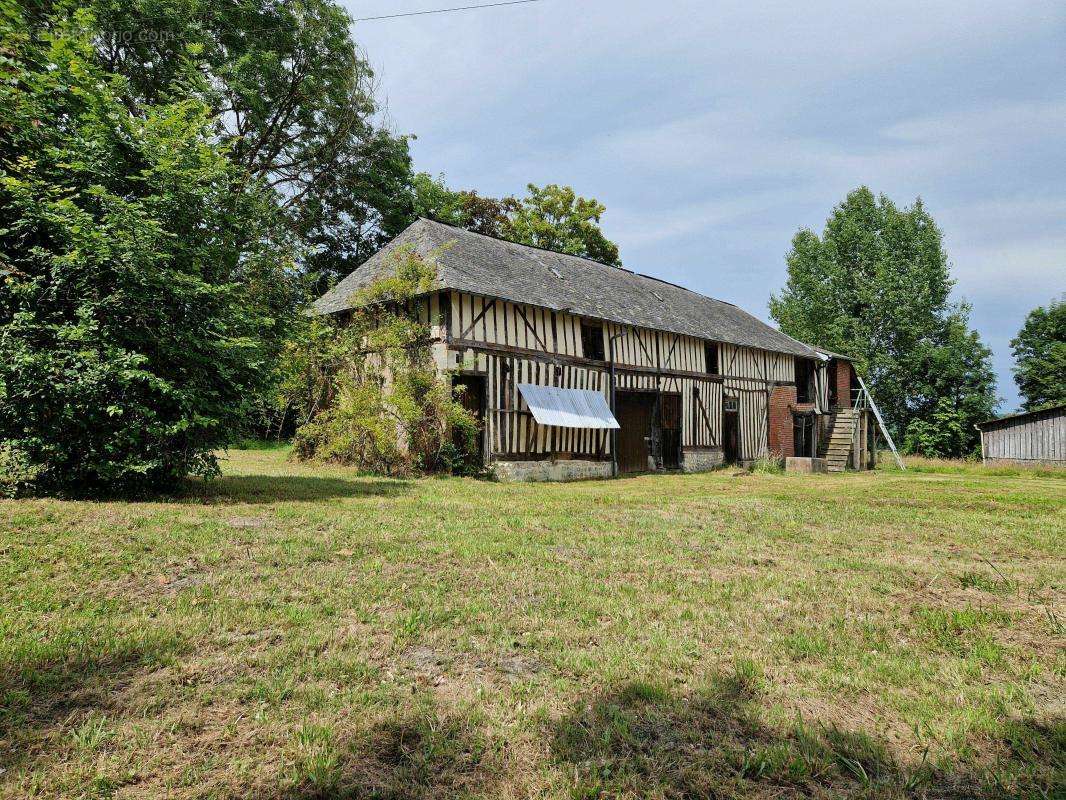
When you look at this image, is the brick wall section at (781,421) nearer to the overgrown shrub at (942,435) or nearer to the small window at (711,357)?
the small window at (711,357)

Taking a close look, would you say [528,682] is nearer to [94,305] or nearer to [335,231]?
[94,305]

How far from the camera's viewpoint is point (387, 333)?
12281 millimetres

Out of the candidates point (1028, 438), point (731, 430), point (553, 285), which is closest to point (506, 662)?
point (553, 285)

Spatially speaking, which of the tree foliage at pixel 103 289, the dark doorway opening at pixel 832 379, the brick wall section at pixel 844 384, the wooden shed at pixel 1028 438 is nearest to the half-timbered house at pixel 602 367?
the dark doorway opening at pixel 832 379

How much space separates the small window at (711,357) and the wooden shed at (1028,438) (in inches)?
550

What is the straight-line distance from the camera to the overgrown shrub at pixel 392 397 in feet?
37.5

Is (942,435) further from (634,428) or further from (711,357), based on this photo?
(634,428)

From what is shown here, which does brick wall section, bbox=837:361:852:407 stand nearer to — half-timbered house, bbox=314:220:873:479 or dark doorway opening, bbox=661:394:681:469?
half-timbered house, bbox=314:220:873:479

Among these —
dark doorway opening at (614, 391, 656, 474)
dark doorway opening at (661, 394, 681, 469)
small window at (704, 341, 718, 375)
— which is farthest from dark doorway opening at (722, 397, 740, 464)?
dark doorway opening at (614, 391, 656, 474)

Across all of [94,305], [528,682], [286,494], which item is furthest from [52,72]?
[528,682]

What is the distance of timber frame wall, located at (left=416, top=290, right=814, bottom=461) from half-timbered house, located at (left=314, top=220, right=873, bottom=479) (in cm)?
3

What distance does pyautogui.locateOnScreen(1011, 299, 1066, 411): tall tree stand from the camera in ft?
105

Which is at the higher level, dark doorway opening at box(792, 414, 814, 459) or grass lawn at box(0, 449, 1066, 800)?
dark doorway opening at box(792, 414, 814, 459)

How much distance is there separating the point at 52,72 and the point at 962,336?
3845 centimetres
